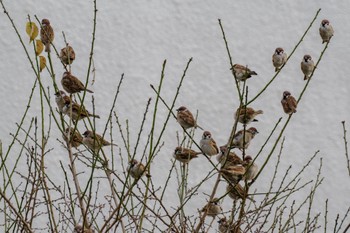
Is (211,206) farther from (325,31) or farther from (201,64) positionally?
(201,64)

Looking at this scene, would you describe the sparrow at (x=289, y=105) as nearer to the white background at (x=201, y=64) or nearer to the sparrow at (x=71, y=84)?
the sparrow at (x=71, y=84)

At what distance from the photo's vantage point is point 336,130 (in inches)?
134

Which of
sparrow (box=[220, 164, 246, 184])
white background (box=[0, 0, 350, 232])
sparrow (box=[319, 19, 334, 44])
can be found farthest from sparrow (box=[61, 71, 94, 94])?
white background (box=[0, 0, 350, 232])

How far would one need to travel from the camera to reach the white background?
3393 mm

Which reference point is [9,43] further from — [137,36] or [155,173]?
[155,173]

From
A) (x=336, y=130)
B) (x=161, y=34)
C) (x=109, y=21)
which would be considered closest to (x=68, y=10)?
(x=109, y=21)

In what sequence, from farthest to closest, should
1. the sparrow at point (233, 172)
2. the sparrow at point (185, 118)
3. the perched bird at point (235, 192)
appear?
the sparrow at point (185, 118) → the sparrow at point (233, 172) → the perched bird at point (235, 192)

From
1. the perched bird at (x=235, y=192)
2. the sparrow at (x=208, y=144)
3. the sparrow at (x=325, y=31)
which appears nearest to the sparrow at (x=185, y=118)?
the sparrow at (x=208, y=144)

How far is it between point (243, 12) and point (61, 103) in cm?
195

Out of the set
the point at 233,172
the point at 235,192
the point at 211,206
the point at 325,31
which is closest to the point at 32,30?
the point at 233,172

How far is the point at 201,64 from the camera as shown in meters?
3.53

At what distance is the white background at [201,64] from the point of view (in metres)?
3.39

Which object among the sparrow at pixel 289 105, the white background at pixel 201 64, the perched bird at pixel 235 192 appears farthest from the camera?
the white background at pixel 201 64

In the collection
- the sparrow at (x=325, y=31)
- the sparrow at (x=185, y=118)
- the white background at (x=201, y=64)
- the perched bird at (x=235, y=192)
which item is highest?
the white background at (x=201, y=64)
